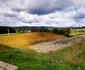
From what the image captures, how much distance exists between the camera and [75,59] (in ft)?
79.0

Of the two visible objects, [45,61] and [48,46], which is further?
[48,46]

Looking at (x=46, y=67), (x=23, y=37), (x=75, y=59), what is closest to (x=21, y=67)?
(x=46, y=67)

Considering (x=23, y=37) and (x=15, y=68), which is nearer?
(x=15, y=68)

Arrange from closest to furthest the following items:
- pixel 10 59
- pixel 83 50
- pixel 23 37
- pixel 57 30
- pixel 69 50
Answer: pixel 10 59 < pixel 83 50 < pixel 69 50 < pixel 23 37 < pixel 57 30

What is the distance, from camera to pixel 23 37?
4181 centimetres

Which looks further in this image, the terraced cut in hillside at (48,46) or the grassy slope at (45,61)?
the terraced cut in hillside at (48,46)

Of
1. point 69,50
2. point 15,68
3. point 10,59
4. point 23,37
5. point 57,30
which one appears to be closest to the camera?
point 15,68

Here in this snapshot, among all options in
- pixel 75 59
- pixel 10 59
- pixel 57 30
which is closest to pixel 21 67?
pixel 10 59

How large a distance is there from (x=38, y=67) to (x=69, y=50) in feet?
44.1

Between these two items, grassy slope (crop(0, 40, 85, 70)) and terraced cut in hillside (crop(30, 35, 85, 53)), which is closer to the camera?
grassy slope (crop(0, 40, 85, 70))

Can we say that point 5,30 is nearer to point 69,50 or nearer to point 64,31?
point 64,31

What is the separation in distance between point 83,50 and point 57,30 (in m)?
30.8

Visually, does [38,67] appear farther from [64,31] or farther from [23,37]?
[64,31]

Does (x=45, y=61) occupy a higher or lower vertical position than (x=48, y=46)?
higher
